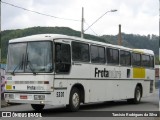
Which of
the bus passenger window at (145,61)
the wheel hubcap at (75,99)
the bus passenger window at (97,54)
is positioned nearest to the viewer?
the wheel hubcap at (75,99)

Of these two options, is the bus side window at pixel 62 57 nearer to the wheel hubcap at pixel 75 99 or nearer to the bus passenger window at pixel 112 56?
the wheel hubcap at pixel 75 99

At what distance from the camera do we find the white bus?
16562 mm

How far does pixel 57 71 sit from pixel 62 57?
0.70 metres

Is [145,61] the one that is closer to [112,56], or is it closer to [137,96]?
[137,96]

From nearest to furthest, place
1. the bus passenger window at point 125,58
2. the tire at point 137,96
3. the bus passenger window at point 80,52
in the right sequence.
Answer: the bus passenger window at point 80,52 < the bus passenger window at point 125,58 < the tire at point 137,96

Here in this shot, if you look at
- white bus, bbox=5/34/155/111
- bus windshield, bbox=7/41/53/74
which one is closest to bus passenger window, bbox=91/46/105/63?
white bus, bbox=5/34/155/111

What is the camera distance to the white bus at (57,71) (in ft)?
54.3

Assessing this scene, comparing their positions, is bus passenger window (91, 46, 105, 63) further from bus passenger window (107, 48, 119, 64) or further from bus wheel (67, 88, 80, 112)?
bus wheel (67, 88, 80, 112)

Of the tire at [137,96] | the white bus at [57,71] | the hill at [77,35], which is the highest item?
the hill at [77,35]

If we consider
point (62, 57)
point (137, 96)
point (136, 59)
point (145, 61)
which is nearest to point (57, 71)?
point (62, 57)

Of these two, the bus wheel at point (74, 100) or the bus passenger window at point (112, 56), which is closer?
the bus wheel at point (74, 100)

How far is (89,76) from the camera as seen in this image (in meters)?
19.3

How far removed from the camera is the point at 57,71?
1677 cm

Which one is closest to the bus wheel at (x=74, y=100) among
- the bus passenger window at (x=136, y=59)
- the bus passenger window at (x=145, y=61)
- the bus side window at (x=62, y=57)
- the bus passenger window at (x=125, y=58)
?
the bus side window at (x=62, y=57)
